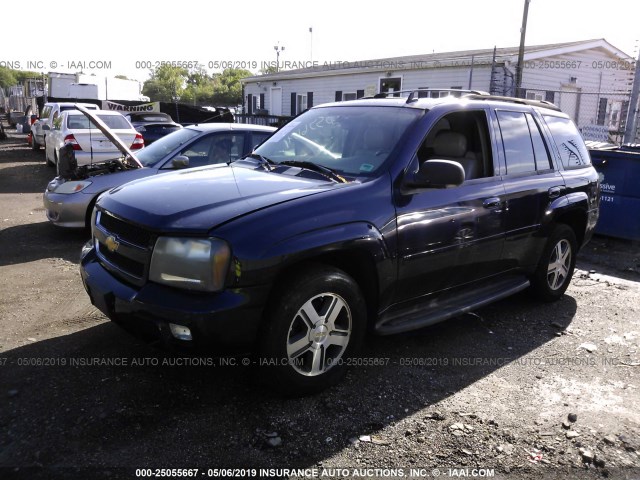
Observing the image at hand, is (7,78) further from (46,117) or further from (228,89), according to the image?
(46,117)

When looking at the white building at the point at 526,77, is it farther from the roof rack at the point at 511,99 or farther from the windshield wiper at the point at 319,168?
the windshield wiper at the point at 319,168

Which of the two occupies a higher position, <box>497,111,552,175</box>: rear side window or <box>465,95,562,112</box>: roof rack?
<box>465,95,562,112</box>: roof rack

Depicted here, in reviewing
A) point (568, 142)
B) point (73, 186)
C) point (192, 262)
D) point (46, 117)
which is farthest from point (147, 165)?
point (46, 117)

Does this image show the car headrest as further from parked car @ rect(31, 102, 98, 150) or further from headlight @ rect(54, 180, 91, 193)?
parked car @ rect(31, 102, 98, 150)

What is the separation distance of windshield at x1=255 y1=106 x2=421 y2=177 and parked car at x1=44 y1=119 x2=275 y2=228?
8.63 feet

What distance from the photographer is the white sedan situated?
11117mm

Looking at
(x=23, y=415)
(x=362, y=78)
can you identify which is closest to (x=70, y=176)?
(x=23, y=415)

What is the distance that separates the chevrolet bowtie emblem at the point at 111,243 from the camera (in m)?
3.35

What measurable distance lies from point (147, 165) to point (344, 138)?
12.3ft

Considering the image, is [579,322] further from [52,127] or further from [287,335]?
[52,127]

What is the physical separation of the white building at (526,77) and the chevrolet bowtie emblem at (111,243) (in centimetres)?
1437

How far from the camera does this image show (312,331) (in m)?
3.24

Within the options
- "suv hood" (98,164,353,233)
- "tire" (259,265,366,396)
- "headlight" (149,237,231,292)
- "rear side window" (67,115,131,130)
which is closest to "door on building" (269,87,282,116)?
"rear side window" (67,115,131,130)

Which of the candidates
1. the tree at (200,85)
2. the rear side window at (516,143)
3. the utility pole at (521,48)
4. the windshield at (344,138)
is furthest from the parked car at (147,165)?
the tree at (200,85)
